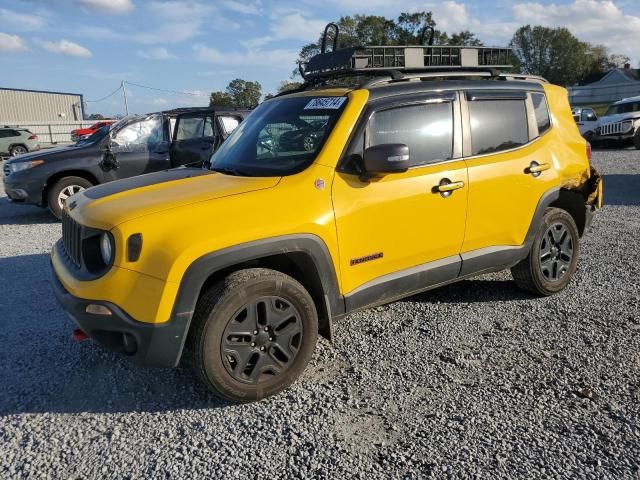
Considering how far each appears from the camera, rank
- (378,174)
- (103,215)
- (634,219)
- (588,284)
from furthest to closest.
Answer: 1. (634,219)
2. (588,284)
3. (378,174)
4. (103,215)

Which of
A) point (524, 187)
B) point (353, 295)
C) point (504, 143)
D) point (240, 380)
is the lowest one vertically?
point (240, 380)

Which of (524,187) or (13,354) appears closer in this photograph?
(13,354)

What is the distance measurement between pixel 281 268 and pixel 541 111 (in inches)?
Answer: 108

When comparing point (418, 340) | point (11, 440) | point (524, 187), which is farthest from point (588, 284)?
point (11, 440)

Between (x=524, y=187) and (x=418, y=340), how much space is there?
4.92ft

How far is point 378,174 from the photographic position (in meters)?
3.35

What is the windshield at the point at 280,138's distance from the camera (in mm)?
3456

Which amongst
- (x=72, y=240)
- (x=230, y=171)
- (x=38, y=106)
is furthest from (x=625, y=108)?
(x=38, y=106)

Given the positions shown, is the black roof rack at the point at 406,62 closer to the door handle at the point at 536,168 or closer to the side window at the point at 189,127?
the door handle at the point at 536,168

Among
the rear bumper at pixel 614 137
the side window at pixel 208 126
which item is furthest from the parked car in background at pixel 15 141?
the rear bumper at pixel 614 137

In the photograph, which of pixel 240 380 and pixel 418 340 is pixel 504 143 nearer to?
pixel 418 340

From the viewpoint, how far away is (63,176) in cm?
844

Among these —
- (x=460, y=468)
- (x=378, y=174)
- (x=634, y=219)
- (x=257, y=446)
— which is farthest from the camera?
(x=634, y=219)

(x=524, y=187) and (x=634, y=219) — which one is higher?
(x=524, y=187)
